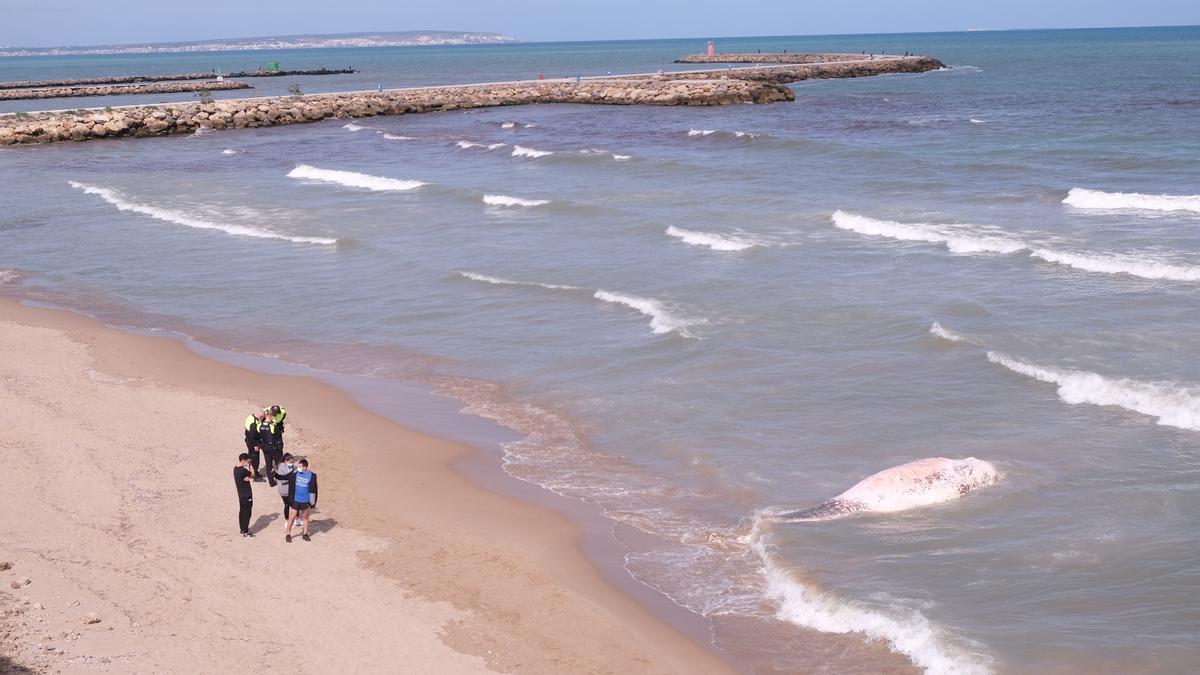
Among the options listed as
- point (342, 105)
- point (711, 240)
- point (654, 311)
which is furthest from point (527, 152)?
point (342, 105)

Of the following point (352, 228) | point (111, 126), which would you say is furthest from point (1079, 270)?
point (111, 126)

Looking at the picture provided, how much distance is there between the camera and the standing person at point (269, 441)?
623 inches

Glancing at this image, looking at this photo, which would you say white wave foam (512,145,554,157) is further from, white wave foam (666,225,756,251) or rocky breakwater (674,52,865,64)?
rocky breakwater (674,52,865,64)

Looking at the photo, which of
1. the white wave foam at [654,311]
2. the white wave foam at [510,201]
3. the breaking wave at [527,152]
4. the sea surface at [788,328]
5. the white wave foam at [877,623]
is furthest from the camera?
the breaking wave at [527,152]

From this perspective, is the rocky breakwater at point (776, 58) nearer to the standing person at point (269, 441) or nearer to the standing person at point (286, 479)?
the standing person at point (269, 441)

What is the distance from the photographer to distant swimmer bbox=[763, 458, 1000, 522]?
47.5ft

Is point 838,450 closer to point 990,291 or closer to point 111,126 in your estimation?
point 990,291

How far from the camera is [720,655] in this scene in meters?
11.5

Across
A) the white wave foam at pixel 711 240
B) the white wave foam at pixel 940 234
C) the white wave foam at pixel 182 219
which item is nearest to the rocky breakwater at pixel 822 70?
the white wave foam at pixel 182 219

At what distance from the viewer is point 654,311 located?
23.8 meters

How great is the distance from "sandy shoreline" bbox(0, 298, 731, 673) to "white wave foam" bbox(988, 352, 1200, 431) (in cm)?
854

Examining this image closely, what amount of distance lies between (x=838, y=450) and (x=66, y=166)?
45713 millimetres

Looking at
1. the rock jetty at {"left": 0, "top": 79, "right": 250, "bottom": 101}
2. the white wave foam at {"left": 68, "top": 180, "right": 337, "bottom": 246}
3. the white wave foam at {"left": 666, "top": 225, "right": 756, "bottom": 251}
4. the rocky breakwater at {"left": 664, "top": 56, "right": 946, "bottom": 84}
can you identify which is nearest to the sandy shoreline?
the white wave foam at {"left": 666, "top": 225, "right": 756, "bottom": 251}

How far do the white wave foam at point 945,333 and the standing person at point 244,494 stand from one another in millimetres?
12490
